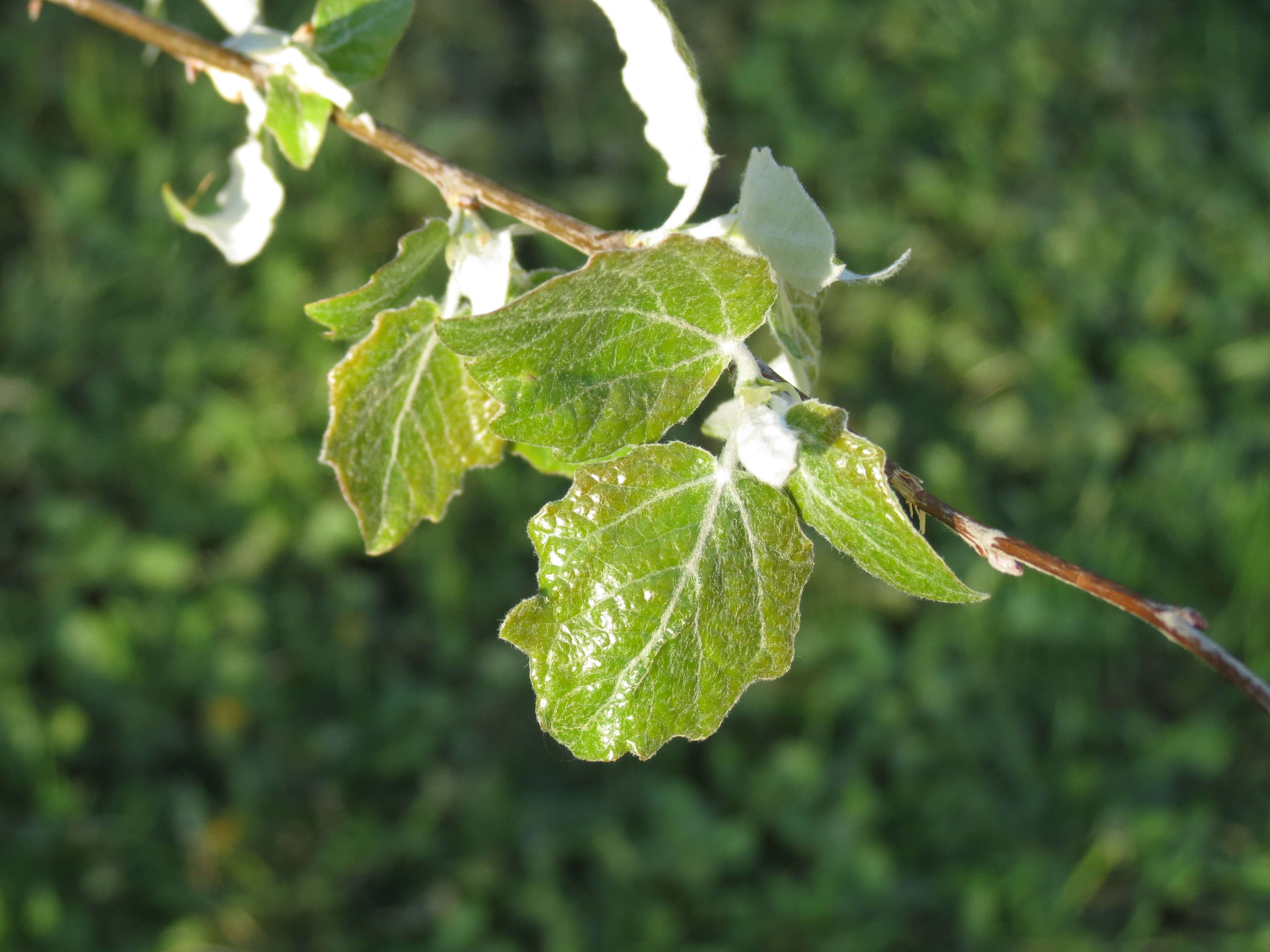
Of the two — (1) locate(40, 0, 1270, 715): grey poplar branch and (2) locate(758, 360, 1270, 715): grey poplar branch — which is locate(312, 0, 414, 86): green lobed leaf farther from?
(2) locate(758, 360, 1270, 715): grey poplar branch

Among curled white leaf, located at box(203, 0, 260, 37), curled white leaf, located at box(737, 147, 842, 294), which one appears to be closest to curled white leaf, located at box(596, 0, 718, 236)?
curled white leaf, located at box(737, 147, 842, 294)

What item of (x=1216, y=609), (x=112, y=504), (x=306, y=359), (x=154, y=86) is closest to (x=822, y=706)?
(x=1216, y=609)

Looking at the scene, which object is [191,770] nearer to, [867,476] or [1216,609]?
[867,476]

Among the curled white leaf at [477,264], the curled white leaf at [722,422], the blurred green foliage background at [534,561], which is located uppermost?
the curled white leaf at [477,264]

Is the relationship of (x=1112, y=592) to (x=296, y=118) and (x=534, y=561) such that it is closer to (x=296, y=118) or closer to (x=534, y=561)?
(x=296, y=118)

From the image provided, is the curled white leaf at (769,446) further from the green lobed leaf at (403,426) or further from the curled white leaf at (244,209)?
the curled white leaf at (244,209)

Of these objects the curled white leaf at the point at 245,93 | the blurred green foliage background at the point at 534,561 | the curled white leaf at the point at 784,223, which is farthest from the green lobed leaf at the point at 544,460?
the blurred green foliage background at the point at 534,561
